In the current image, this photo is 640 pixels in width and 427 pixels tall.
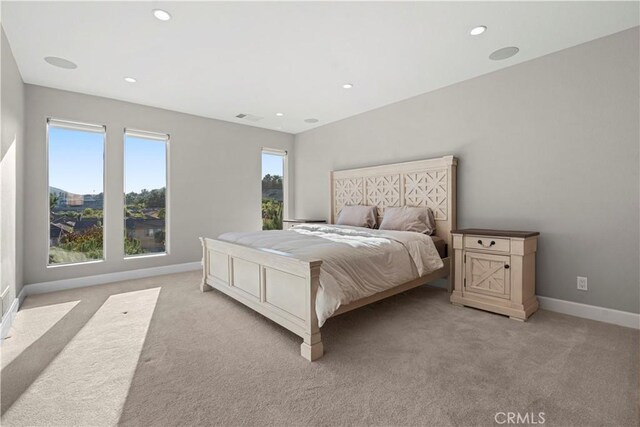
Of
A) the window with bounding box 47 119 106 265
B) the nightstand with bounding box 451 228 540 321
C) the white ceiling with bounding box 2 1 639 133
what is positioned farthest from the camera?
the window with bounding box 47 119 106 265

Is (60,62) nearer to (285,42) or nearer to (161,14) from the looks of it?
(161,14)

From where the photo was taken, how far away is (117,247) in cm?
431

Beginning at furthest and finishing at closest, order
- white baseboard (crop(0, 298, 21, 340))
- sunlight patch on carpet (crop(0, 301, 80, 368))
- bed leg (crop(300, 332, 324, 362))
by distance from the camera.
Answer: white baseboard (crop(0, 298, 21, 340)) < sunlight patch on carpet (crop(0, 301, 80, 368)) < bed leg (crop(300, 332, 324, 362))

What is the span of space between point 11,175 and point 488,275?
4.80 metres

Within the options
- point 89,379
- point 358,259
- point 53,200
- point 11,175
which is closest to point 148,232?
point 53,200

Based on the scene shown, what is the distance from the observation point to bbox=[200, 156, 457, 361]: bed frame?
2.17m

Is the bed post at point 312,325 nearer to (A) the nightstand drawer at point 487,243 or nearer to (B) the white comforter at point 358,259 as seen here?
(B) the white comforter at point 358,259

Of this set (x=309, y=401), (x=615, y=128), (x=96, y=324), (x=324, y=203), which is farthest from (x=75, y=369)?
(x=615, y=128)

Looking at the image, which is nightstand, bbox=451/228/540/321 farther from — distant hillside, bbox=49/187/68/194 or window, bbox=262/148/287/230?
distant hillside, bbox=49/187/68/194

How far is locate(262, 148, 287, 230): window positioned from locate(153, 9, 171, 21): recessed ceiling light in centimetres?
349

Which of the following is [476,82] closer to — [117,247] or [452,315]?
[452,315]

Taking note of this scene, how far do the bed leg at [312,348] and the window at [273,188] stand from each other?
13.3 feet

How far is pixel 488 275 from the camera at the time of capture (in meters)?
2.98

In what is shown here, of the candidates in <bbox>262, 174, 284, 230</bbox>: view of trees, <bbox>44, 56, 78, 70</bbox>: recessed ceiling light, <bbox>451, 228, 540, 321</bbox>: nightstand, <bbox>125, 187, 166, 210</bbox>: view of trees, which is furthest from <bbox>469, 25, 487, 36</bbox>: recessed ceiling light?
<bbox>125, 187, 166, 210</bbox>: view of trees
